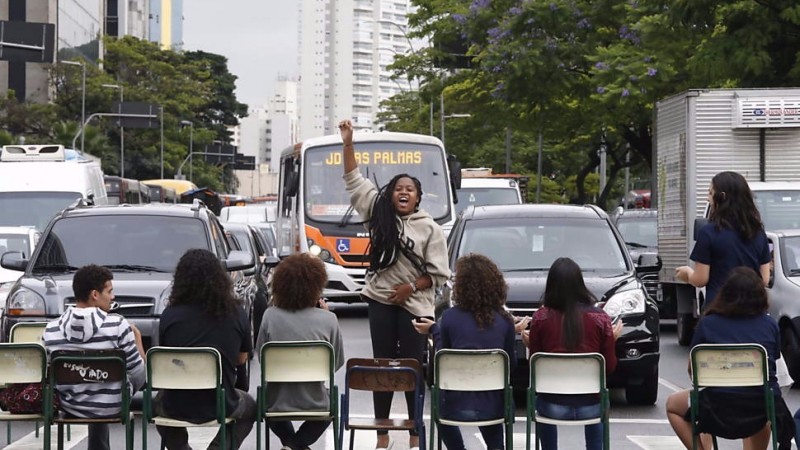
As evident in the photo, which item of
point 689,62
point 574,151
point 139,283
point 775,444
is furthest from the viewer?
point 574,151

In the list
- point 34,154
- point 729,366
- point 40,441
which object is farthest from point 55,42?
point 729,366

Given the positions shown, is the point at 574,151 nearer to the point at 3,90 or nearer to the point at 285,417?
the point at 3,90

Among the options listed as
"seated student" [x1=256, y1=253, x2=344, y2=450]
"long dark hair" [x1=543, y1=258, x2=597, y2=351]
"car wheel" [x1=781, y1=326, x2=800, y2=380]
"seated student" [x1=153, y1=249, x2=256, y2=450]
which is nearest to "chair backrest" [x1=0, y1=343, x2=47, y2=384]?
"seated student" [x1=153, y1=249, x2=256, y2=450]

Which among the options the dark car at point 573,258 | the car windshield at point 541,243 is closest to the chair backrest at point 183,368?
the dark car at point 573,258

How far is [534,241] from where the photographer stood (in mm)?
14328

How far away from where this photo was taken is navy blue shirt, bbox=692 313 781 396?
8.96 meters

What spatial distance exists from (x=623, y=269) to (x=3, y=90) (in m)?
68.7

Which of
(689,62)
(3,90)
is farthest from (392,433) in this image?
(3,90)

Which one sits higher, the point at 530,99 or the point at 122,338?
the point at 530,99

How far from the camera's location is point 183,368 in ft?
28.8

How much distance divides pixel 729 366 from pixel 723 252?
1.90m

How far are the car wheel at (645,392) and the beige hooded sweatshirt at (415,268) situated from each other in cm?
325

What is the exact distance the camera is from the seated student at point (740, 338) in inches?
347

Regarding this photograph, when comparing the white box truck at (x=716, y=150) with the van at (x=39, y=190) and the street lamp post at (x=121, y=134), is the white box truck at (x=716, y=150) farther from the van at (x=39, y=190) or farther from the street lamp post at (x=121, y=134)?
the street lamp post at (x=121, y=134)
